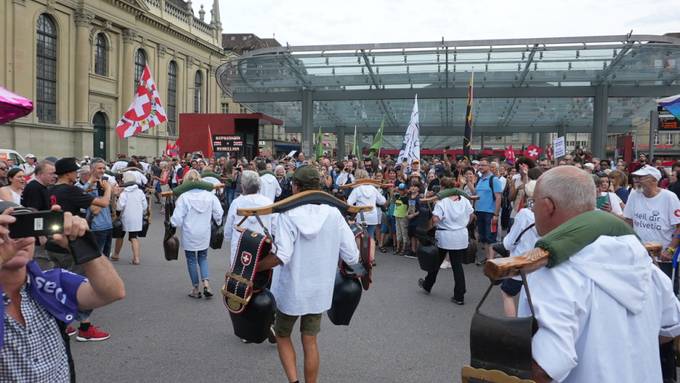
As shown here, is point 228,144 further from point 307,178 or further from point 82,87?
point 82,87

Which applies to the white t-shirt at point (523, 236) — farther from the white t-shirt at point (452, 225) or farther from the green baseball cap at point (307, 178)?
the green baseball cap at point (307, 178)

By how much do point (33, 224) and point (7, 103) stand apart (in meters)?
5.03

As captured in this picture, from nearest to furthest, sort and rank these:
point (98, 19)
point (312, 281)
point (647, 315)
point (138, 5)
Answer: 1. point (647, 315)
2. point (312, 281)
3. point (98, 19)
4. point (138, 5)

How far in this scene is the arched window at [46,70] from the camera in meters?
31.7

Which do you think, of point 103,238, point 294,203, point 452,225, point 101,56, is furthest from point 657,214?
point 101,56

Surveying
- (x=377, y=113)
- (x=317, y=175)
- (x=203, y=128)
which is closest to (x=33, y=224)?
(x=317, y=175)

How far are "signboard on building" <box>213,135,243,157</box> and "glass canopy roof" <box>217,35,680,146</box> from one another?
10.1 ft

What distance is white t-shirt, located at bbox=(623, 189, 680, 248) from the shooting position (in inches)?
227

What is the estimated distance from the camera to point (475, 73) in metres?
20.0

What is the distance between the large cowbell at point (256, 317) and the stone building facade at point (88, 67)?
3099 cm

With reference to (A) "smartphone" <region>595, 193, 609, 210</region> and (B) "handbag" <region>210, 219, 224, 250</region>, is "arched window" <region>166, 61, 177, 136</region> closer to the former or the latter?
(B) "handbag" <region>210, 219, 224, 250</region>

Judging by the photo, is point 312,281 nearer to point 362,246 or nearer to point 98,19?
point 362,246

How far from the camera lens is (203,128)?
86.3 ft

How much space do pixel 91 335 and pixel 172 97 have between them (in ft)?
145
